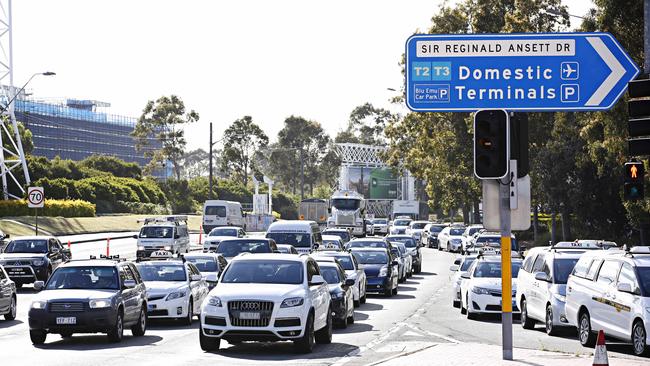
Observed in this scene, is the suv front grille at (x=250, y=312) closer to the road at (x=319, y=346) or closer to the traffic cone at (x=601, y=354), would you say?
the road at (x=319, y=346)

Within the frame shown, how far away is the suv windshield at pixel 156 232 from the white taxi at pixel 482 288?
2762 centimetres

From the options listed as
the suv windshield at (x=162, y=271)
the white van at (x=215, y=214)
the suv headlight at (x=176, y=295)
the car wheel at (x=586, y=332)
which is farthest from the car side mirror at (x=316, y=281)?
the white van at (x=215, y=214)

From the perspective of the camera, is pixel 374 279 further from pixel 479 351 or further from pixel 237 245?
pixel 479 351

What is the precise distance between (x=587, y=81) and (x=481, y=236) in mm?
36099

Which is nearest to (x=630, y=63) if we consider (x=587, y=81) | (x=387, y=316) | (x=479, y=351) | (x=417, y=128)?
(x=587, y=81)

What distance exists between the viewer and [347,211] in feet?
278

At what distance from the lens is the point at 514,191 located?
55.4 feet

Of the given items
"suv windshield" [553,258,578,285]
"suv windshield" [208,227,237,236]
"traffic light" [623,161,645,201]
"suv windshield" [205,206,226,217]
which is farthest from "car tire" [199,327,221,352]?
"suv windshield" [205,206,226,217]

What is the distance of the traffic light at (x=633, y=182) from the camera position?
2262 cm

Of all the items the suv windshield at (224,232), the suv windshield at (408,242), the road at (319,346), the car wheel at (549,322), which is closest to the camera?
the road at (319,346)

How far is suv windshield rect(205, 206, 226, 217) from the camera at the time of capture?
257 feet

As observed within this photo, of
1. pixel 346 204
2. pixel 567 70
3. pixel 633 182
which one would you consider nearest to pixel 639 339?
pixel 633 182

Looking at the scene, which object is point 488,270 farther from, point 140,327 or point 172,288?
point 140,327

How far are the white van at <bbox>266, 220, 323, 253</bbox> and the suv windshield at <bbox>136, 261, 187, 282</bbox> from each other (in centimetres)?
1693
